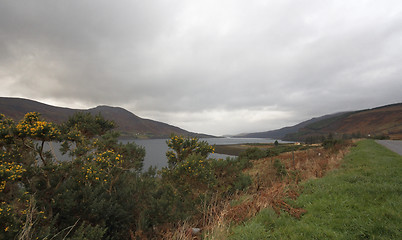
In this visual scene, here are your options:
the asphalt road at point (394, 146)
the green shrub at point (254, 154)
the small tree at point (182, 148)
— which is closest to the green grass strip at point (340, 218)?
the small tree at point (182, 148)

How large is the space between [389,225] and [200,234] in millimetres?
4942

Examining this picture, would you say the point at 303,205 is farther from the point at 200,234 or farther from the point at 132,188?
the point at 132,188

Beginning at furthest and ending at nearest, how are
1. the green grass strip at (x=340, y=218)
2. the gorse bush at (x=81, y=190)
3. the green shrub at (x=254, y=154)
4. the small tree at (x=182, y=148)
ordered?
Result: the green shrub at (x=254, y=154), the small tree at (x=182, y=148), the gorse bush at (x=81, y=190), the green grass strip at (x=340, y=218)

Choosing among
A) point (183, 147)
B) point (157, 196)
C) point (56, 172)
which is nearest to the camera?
point (56, 172)

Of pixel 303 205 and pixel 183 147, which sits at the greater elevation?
pixel 183 147

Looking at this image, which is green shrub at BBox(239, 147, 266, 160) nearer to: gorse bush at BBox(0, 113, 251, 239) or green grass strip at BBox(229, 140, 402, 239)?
gorse bush at BBox(0, 113, 251, 239)

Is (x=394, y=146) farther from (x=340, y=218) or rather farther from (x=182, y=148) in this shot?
(x=182, y=148)

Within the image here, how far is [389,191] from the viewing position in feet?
21.3

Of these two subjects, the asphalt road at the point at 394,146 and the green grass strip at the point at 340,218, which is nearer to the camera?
the green grass strip at the point at 340,218

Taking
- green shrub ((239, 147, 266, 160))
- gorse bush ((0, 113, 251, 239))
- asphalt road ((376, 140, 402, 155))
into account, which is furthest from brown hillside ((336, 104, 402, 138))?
gorse bush ((0, 113, 251, 239))

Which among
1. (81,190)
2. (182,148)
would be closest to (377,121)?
(182,148)

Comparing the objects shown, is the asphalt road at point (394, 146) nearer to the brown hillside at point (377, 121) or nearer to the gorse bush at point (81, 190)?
the gorse bush at point (81, 190)

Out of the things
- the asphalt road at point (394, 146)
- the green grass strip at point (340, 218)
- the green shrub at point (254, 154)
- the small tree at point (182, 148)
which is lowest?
the green shrub at point (254, 154)

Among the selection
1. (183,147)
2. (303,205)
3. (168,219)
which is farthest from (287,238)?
(183,147)
